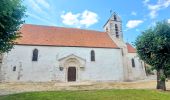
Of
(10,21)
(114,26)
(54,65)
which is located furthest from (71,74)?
(10,21)

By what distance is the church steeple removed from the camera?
104ft

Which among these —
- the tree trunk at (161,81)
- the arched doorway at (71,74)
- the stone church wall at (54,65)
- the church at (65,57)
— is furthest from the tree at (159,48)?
the arched doorway at (71,74)

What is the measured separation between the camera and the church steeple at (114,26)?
31603 mm

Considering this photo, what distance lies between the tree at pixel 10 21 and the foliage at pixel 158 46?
11347 millimetres

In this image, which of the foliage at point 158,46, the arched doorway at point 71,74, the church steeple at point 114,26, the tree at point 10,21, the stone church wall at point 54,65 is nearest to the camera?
the tree at point 10,21

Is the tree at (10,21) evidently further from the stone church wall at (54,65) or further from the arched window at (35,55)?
the arched window at (35,55)

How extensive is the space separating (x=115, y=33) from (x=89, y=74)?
9.90 m

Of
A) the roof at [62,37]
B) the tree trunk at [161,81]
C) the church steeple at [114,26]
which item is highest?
the church steeple at [114,26]

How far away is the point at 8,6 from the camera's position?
9.33 metres

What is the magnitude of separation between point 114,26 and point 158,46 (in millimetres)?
17143

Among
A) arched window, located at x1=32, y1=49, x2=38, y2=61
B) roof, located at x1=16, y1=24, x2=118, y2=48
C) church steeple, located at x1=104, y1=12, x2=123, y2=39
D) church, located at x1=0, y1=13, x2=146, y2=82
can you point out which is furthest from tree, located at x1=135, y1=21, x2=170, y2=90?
arched window, located at x1=32, y1=49, x2=38, y2=61

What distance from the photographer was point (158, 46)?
1536 cm

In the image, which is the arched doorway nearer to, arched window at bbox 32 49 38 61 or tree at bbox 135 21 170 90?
arched window at bbox 32 49 38 61

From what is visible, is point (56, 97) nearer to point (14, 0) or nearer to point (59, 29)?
point (14, 0)
